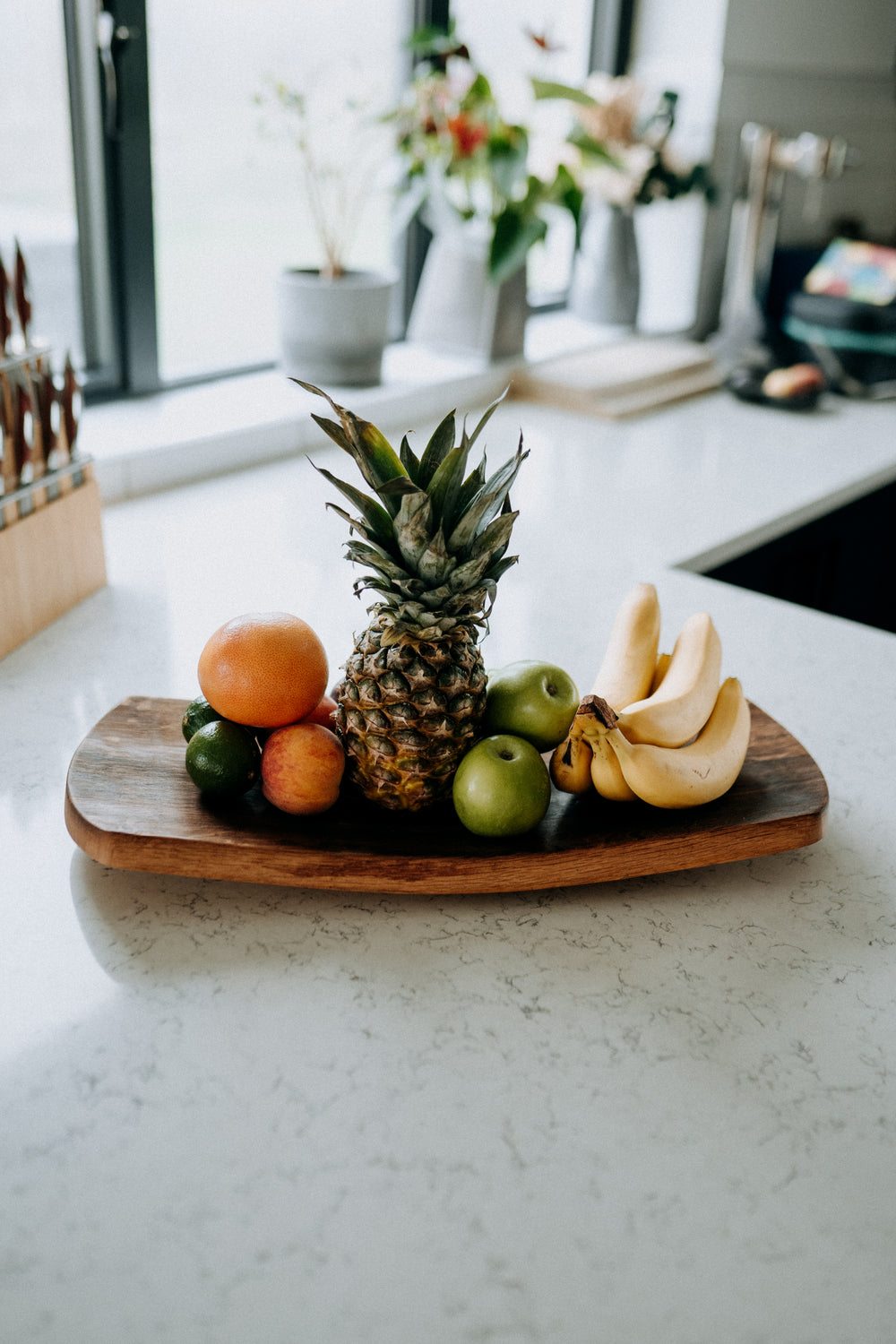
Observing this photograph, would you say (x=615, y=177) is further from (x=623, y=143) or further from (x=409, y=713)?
(x=409, y=713)

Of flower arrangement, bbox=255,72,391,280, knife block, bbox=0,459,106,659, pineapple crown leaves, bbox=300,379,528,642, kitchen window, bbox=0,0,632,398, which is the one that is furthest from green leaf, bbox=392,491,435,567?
flower arrangement, bbox=255,72,391,280

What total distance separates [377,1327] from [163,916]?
1.17 feet

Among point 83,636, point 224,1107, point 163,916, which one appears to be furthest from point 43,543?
point 224,1107

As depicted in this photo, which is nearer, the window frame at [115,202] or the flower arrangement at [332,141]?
the window frame at [115,202]

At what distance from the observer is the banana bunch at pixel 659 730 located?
88cm

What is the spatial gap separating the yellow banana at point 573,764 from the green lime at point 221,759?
0.24 metres

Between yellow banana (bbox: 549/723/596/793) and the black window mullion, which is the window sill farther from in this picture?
yellow banana (bbox: 549/723/596/793)

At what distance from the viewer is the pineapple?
79cm

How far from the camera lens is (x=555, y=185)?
2230mm

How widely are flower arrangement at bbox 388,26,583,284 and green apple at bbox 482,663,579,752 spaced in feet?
4.97

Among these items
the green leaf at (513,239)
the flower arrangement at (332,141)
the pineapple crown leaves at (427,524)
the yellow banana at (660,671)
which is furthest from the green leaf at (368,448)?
the green leaf at (513,239)

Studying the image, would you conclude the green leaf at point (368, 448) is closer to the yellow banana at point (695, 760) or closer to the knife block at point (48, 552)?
the yellow banana at point (695, 760)

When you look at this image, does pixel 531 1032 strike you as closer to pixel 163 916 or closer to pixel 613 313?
pixel 163 916

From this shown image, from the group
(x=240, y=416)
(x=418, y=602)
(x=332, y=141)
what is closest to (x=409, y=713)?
(x=418, y=602)
